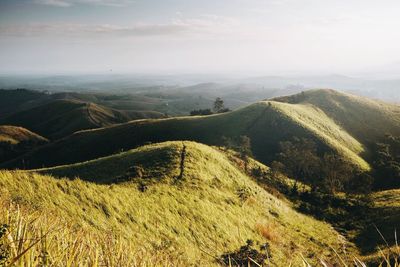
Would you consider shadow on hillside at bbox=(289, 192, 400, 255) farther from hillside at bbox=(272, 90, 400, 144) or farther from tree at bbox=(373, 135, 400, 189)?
hillside at bbox=(272, 90, 400, 144)

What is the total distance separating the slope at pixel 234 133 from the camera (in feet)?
292

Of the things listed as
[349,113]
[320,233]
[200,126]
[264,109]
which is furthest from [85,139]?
[320,233]

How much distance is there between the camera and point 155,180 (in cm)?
2630

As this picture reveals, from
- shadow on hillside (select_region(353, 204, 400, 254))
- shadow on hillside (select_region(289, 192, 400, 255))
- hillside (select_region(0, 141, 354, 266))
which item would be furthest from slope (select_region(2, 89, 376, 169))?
hillside (select_region(0, 141, 354, 266))

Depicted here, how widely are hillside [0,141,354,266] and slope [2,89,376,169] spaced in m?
50.9

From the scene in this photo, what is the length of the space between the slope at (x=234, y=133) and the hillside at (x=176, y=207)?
167 ft

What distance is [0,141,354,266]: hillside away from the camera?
1339 centimetres

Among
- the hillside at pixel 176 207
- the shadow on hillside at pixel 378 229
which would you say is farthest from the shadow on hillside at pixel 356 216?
the hillside at pixel 176 207

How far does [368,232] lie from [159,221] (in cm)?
2495

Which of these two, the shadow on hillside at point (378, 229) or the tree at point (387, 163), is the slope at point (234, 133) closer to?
the tree at point (387, 163)

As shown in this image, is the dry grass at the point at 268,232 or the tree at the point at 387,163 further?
the tree at the point at 387,163

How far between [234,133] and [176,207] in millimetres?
75133

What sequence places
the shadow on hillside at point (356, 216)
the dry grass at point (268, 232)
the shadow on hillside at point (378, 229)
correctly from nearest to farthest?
the dry grass at point (268, 232), the shadow on hillside at point (378, 229), the shadow on hillside at point (356, 216)

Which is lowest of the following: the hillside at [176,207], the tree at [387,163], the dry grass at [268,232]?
the tree at [387,163]
